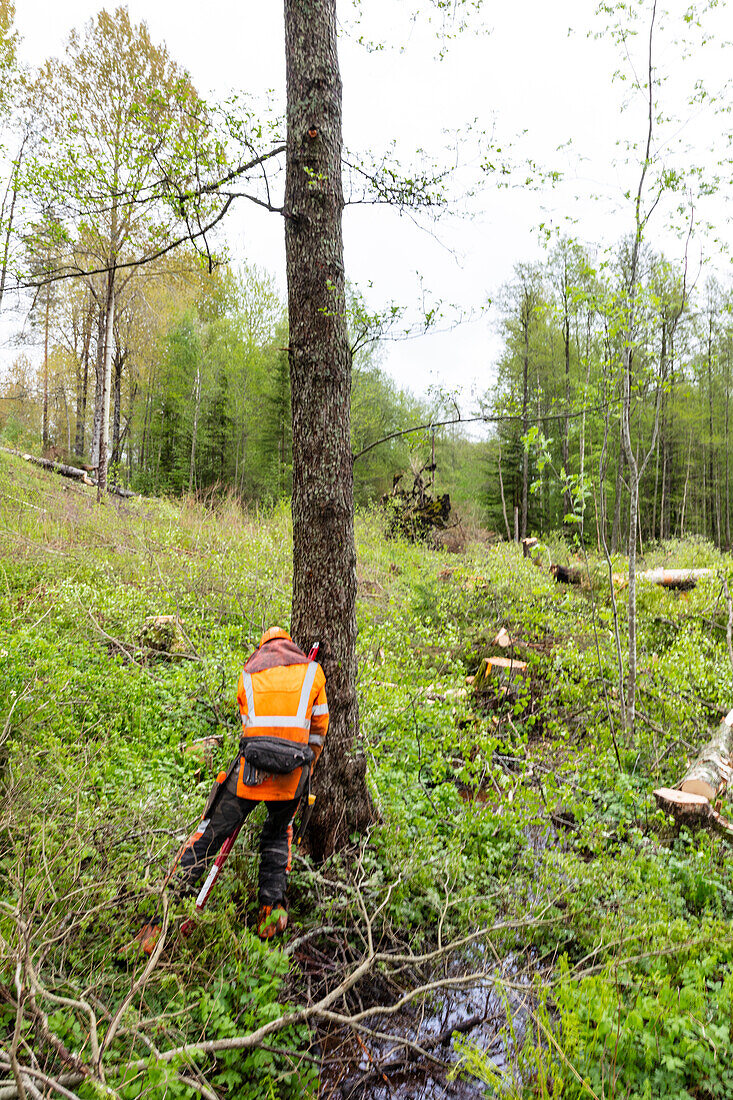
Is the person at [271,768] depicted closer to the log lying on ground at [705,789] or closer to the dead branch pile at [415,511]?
the log lying on ground at [705,789]

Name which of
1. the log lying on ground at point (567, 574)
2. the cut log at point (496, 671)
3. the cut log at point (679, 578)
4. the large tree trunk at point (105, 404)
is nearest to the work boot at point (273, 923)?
the cut log at point (496, 671)

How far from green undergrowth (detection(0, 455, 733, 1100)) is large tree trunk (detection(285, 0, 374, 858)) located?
0.40m

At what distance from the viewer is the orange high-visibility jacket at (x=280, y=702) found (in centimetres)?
315

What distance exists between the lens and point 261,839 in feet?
10.7

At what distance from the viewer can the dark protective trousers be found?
10.4 feet

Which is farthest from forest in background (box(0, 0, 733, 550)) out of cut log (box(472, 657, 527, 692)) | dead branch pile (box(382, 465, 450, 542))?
cut log (box(472, 657, 527, 692))

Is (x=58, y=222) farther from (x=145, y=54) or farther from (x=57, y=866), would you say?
(x=145, y=54)

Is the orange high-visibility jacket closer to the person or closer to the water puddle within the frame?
the person

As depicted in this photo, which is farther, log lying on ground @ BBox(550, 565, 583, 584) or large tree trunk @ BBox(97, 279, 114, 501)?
large tree trunk @ BBox(97, 279, 114, 501)

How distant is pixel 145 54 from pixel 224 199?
45.4 ft

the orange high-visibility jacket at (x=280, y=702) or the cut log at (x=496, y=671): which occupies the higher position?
the orange high-visibility jacket at (x=280, y=702)

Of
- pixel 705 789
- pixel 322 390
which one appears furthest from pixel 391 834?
pixel 322 390

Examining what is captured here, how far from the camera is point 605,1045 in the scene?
212 centimetres

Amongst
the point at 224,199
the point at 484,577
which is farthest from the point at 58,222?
the point at 484,577
